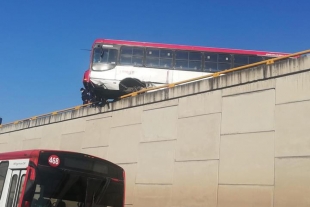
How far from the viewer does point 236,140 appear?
1169 cm

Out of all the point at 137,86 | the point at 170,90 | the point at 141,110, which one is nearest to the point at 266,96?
the point at 170,90

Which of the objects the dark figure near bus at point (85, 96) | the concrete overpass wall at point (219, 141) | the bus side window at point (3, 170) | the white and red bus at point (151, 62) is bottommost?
the bus side window at point (3, 170)

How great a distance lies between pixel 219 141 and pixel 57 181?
18.3ft

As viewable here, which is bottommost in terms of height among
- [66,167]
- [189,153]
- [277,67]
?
[66,167]

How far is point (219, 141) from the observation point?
1213 centimetres

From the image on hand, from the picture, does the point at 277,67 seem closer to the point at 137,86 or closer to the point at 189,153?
the point at 189,153

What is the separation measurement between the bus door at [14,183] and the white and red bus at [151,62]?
1113 centimetres

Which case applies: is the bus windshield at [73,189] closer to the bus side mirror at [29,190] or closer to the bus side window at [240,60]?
the bus side mirror at [29,190]

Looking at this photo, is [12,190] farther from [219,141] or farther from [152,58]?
[152,58]

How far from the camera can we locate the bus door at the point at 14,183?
7.98 metres

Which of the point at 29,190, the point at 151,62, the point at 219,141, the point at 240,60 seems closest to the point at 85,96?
the point at 151,62

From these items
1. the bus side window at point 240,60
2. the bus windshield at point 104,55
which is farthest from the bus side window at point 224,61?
the bus windshield at point 104,55

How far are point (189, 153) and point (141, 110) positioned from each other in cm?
328

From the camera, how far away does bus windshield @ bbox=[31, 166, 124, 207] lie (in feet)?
25.5
